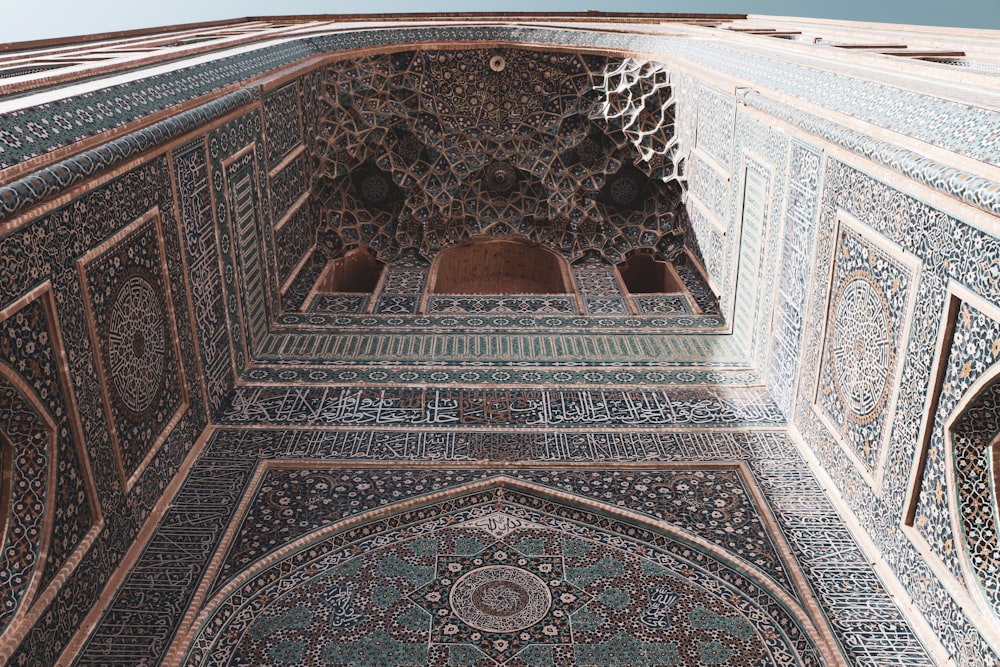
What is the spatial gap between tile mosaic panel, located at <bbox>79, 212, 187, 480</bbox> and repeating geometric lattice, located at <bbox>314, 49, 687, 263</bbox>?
3.06m

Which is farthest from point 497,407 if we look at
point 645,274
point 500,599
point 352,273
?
point 645,274

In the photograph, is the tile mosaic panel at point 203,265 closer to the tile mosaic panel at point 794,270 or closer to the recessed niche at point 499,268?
the recessed niche at point 499,268

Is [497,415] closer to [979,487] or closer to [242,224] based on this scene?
[242,224]

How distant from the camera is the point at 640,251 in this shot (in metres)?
6.60

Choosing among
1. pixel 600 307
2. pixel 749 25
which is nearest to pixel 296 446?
pixel 600 307

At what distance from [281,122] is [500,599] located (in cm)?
354

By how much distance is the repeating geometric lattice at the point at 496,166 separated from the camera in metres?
6.62

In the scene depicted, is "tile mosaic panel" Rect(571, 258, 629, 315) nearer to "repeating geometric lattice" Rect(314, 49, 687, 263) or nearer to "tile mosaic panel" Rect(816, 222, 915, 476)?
"repeating geometric lattice" Rect(314, 49, 687, 263)

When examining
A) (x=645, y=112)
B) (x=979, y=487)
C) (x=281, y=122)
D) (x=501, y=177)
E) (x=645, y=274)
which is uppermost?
(x=281, y=122)

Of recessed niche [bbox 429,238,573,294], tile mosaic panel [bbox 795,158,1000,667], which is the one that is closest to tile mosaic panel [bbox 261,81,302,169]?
recessed niche [bbox 429,238,573,294]

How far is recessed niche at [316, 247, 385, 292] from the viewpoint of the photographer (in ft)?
21.0

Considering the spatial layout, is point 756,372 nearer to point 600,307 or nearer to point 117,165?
point 600,307

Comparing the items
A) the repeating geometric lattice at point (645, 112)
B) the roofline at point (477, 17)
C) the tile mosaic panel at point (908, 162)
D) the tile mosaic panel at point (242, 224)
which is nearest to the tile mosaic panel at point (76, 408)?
the tile mosaic panel at point (242, 224)

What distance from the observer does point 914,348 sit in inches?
118
